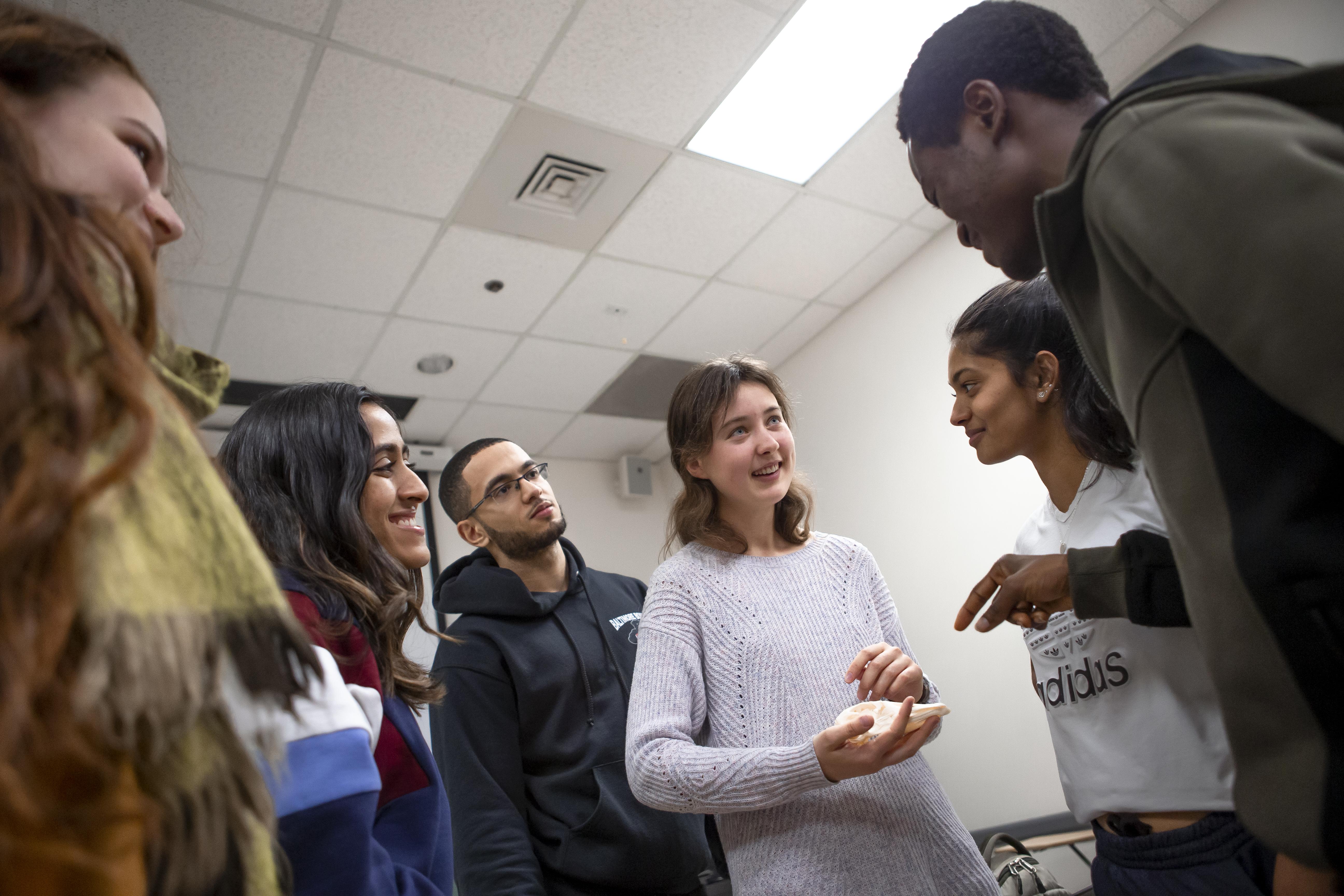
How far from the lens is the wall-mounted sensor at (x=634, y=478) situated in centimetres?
596

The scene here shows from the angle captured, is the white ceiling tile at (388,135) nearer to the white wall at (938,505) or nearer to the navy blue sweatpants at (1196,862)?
the white wall at (938,505)

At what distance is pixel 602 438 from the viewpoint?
5.64 m

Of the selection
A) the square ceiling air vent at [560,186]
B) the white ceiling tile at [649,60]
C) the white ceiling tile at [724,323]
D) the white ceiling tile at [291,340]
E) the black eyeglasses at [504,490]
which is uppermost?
the white ceiling tile at [291,340]

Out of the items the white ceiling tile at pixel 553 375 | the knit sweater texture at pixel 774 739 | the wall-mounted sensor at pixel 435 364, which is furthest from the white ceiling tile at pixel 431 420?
the knit sweater texture at pixel 774 739

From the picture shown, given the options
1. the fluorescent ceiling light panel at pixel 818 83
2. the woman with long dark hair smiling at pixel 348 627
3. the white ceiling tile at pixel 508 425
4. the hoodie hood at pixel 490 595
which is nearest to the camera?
the woman with long dark hair smiling at pixel 348 627

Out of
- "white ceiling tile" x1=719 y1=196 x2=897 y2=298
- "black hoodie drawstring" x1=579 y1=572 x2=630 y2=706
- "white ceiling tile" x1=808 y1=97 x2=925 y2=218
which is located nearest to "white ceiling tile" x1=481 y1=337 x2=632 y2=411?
"white ceiling tile" x1=719 y1=196 x2=897 y2=298

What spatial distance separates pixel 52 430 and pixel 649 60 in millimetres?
2525

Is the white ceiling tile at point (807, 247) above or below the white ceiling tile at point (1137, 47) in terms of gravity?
above

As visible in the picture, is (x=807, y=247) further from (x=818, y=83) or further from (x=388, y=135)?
(x=388, y=135)

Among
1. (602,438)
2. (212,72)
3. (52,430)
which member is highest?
(602,438)

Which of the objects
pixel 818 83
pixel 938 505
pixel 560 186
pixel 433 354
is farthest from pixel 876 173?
pixel 433 354

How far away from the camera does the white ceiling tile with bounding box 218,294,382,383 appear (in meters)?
3.58

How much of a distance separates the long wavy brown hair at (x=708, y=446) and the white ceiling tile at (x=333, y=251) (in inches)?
77.8

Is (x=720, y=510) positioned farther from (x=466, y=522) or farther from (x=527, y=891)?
(x=466, y=522)
